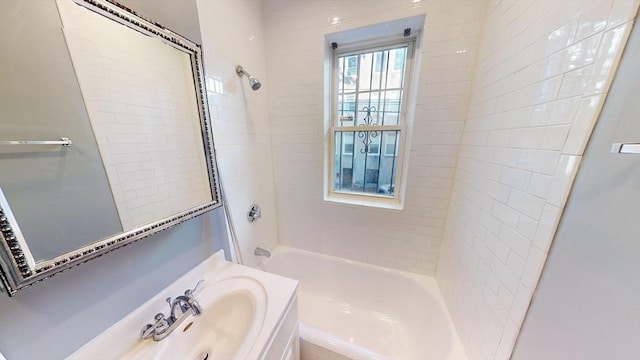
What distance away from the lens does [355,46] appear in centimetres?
143

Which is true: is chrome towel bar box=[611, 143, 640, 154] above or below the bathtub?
above

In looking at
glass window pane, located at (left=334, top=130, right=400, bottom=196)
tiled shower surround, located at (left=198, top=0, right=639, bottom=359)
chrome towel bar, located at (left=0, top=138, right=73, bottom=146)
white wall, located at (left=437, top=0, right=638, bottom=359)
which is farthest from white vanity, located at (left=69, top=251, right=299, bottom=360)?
glass window pane, located at (left=334, top=130, right=400, bottom=196)

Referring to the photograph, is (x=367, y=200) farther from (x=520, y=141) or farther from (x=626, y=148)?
(x=626, y=148)

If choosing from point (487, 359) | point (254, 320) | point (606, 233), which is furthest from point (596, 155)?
point (254, 320)

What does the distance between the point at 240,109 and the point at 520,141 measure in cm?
142

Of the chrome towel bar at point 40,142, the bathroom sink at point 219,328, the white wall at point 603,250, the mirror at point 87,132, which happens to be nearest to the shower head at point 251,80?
the mirror at point 87,132

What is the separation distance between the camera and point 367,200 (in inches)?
62.5

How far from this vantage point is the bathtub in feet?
3.44

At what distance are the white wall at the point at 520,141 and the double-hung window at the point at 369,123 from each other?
48 cm

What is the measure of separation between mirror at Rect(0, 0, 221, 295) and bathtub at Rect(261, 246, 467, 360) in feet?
3.36

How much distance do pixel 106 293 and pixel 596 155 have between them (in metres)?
1.49

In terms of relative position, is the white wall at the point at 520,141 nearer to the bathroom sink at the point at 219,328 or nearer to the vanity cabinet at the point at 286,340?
the vanity cabinet at the point at 286,340

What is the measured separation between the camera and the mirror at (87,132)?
45cm

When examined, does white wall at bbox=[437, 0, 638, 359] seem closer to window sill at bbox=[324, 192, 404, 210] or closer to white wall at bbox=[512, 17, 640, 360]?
white wall at bbox=[512, 17, 640, 360]
